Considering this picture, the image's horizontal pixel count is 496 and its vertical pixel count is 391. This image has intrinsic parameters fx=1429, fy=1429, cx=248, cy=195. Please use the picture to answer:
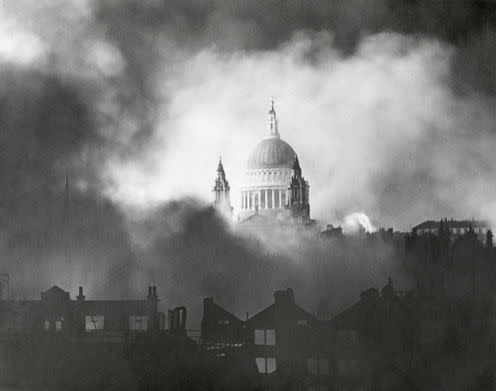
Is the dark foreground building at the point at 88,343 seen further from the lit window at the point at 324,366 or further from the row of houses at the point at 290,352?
the lit window at the point at 324,366

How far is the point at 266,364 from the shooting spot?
2912 centimetres

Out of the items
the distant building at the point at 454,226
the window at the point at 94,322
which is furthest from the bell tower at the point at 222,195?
the window at the point at 94,322

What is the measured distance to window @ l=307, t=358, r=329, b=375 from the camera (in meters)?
28.3

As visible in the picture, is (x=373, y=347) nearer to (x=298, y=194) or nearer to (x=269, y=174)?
(x=298, y=194)

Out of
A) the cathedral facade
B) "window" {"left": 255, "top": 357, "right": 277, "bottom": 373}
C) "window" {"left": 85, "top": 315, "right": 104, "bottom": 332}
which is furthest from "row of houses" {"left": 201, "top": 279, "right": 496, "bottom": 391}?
the cathedral facade

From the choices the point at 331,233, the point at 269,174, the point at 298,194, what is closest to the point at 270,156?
the point at 269,174

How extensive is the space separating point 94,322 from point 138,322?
3.16ft

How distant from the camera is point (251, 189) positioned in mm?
72500

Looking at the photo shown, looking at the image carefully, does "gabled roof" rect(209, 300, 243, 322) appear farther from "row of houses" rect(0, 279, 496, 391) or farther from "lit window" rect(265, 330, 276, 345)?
"lit window" rect(265, 330, 276, 345)

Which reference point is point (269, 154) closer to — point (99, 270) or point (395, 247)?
point (395, 247)

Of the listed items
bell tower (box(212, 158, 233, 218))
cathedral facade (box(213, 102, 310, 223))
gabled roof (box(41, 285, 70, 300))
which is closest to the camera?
gabled roof (box(41, 285, 70, 300))

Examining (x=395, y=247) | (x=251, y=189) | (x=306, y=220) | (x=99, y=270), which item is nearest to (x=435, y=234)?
(x=395, y=247)

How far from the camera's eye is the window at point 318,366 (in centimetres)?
2831

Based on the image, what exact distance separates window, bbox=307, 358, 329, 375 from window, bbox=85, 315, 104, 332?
5.26 metres
